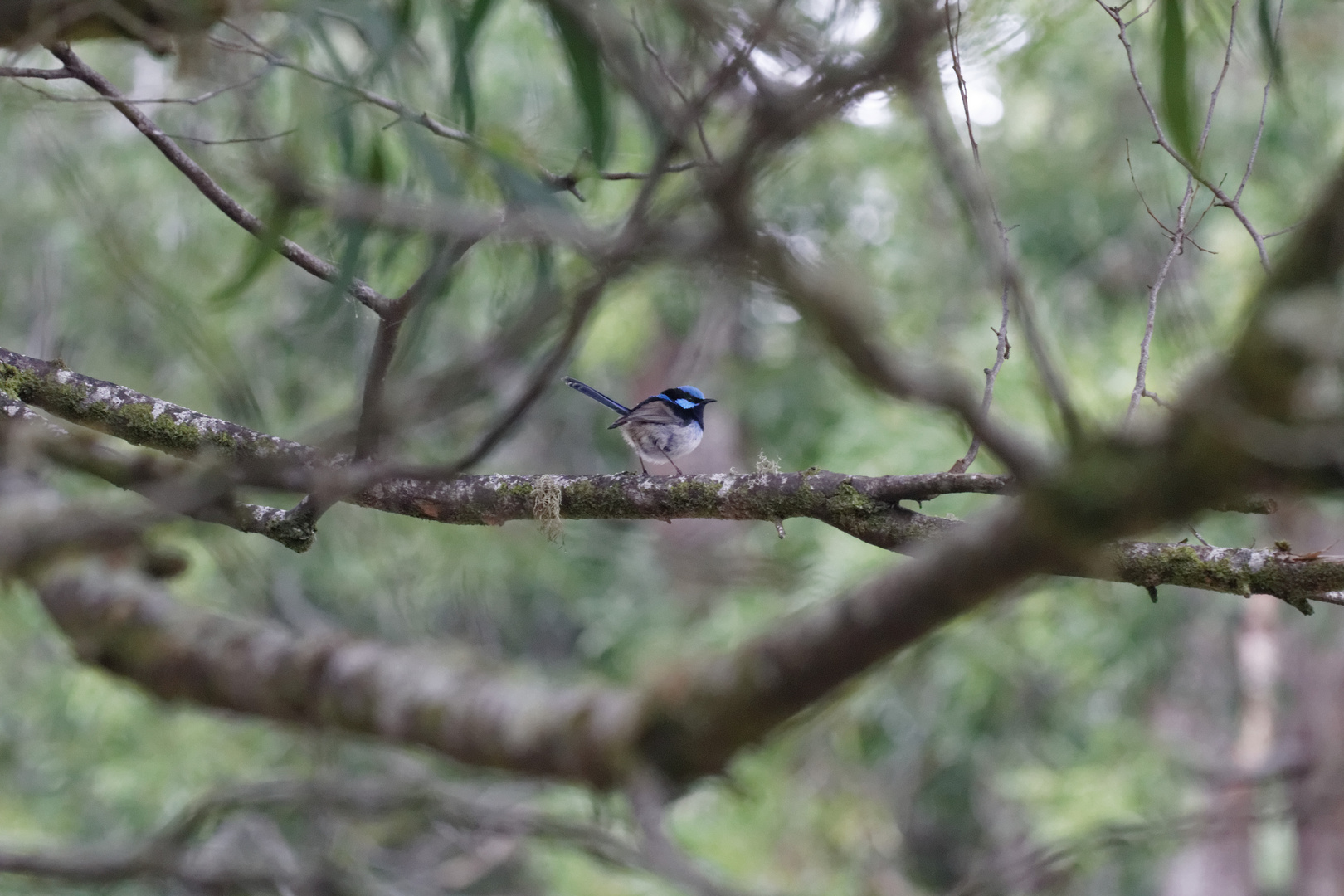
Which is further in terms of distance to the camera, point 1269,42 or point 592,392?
point 592,392

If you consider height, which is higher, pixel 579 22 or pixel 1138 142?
pixel 1138 142

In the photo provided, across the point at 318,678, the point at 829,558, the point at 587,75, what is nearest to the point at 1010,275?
the point at 587,75

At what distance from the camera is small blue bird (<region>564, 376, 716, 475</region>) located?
532cm

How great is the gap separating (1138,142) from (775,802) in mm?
5220

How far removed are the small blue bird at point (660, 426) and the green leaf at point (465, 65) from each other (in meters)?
3.52

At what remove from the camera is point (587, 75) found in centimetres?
154

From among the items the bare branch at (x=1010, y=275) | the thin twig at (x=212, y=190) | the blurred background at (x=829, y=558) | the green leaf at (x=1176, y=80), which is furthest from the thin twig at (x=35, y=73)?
the blurred background at (x=829, y=558)

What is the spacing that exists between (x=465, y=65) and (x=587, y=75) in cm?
21

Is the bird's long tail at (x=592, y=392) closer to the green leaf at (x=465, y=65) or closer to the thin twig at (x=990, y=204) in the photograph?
the thin twig at (x=990, y=204)

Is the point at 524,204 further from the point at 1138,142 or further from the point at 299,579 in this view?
the point at 299,579

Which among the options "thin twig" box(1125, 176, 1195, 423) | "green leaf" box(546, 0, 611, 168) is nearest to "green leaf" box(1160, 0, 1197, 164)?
"green leaf" box(546, 0, 611, 168)

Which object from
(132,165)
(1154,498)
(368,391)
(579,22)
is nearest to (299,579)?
(132,165)

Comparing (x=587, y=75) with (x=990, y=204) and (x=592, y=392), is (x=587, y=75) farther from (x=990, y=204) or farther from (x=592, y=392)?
(x=592, y=392)

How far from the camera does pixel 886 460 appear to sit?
22.4ft
